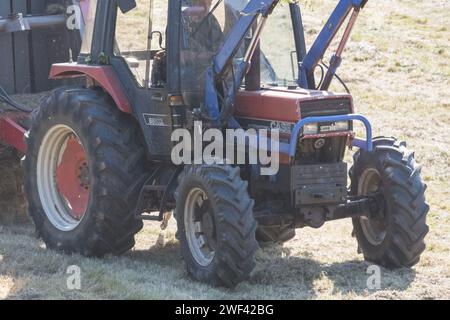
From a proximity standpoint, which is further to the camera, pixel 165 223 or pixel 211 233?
pixel 165 223

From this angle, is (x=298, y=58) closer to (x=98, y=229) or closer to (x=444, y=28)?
(x=98, y=229)

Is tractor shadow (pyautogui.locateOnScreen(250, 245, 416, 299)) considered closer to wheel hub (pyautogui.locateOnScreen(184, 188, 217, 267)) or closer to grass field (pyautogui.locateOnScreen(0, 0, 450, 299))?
grass field (pyautogui.locateOnScreen(0, 0, 450, 299))

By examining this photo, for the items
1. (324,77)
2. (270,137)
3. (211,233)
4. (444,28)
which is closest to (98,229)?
(211,233)

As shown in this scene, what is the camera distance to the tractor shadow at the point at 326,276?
7.29m

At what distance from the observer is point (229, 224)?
6.91m

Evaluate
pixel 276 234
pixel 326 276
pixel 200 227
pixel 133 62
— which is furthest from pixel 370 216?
pixel 133 62

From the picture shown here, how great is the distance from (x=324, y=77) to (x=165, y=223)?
1.91m

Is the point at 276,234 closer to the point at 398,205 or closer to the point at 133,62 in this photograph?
the point at 398,205

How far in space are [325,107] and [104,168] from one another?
1.83 metres

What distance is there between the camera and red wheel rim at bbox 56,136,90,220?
850 centimetres

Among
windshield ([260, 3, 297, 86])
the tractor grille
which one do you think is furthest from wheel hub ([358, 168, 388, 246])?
windshield ([260, 3, 297, 86])

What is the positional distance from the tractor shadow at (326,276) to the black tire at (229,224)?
0.42 m

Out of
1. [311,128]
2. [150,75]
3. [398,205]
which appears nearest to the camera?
[311,128]
